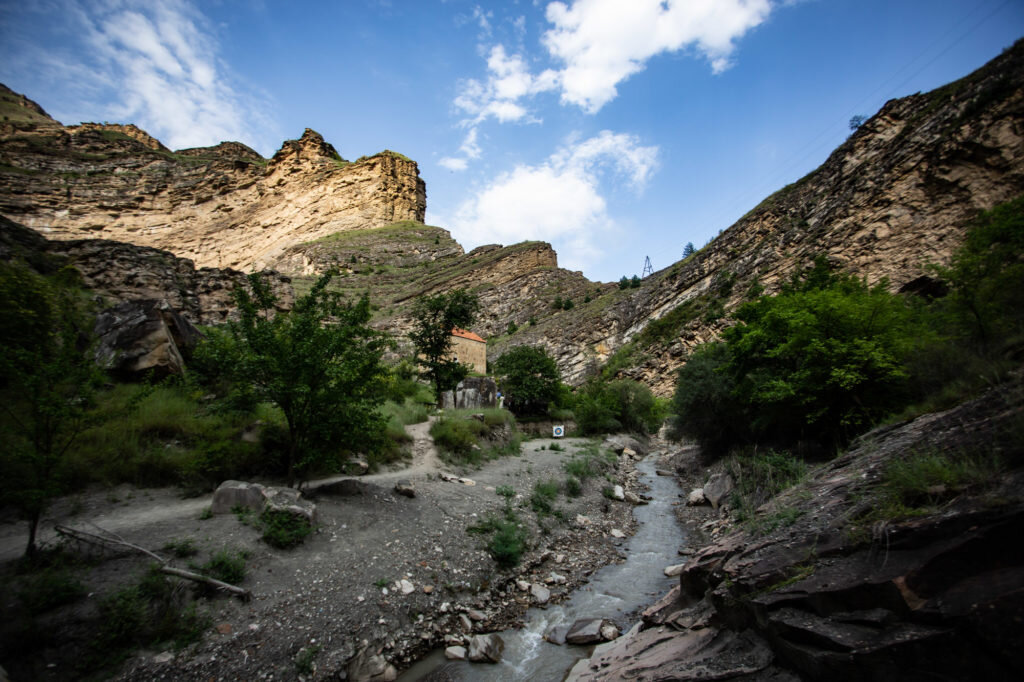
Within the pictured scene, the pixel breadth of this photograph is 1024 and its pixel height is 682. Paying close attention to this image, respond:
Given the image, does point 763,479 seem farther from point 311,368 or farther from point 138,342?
point 138,342

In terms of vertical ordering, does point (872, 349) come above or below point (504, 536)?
above

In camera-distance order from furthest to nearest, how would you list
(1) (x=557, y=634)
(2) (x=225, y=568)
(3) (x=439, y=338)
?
(3) (x=439, y=338) < (1) (x=557, y=634) < (2) (x=225, y=568)

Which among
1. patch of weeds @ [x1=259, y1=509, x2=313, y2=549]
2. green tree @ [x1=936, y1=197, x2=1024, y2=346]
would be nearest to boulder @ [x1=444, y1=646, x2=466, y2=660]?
patch of weeds @ [x1=259, y1=509, x2=313, y2=549]

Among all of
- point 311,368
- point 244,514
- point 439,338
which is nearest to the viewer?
point 244,514

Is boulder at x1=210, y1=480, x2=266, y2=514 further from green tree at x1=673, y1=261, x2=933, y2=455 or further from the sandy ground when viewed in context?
green tree at x1=673, y1=261, x2=933, y2=455

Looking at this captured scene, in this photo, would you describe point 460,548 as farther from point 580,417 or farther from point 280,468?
point 580,417

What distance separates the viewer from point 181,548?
18.0ft

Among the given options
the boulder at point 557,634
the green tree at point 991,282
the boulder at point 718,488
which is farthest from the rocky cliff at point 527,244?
the boulder at point 557,634

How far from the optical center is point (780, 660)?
340 cm

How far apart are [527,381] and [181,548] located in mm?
23164

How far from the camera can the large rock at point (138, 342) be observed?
33.4 ft

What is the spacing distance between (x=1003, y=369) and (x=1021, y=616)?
513 centimetres

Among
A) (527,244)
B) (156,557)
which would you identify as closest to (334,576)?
(156,557)

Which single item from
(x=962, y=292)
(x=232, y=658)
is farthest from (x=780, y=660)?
(x=962, y=292)
